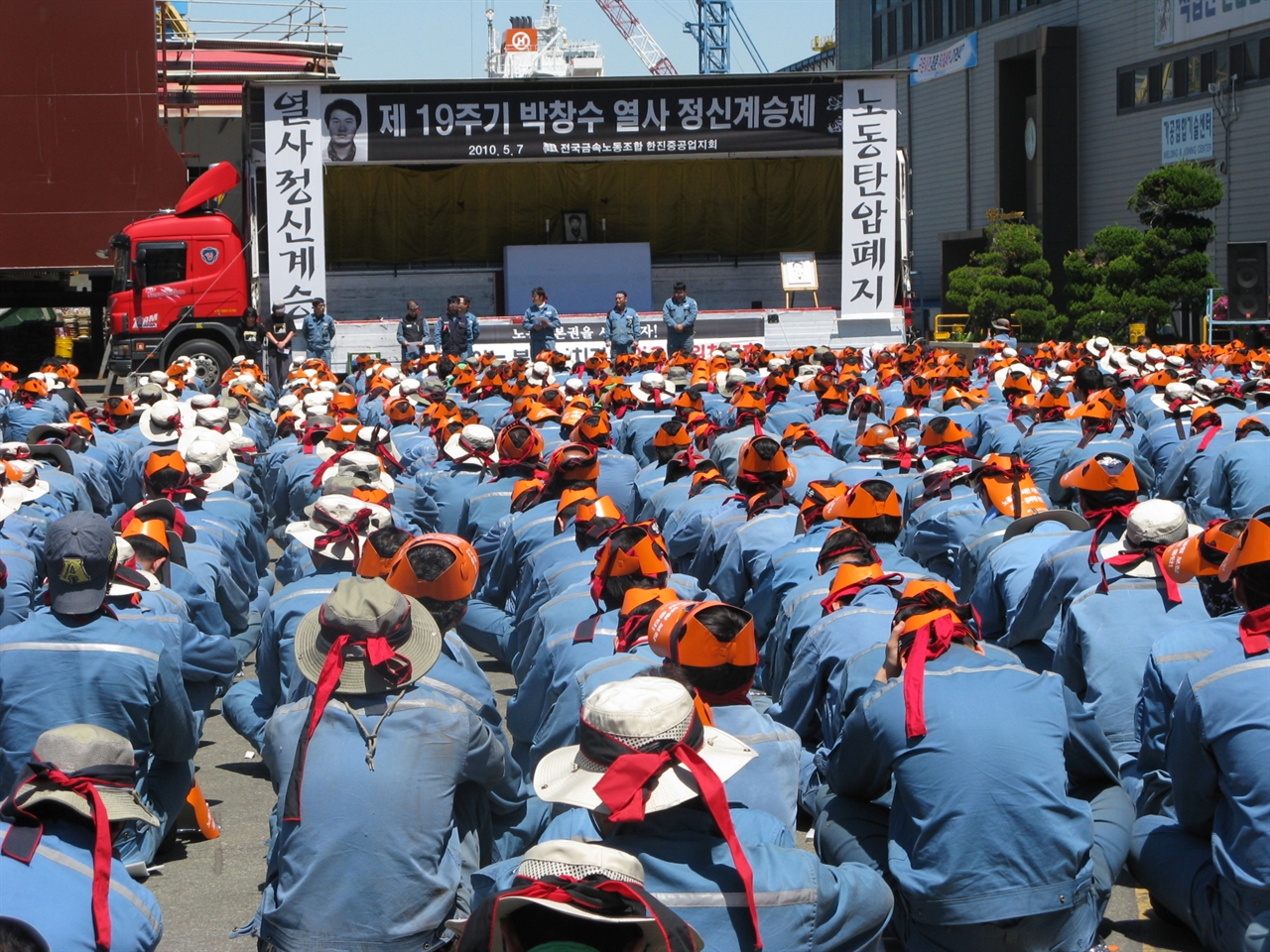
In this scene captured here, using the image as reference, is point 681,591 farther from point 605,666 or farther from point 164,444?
point 164,444

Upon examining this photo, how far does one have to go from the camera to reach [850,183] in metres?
26.3

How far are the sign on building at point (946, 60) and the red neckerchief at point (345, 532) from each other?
39.1 metres

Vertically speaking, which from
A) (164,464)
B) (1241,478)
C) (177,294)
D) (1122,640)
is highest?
(177,294)

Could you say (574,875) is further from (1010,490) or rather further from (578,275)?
(578,275)

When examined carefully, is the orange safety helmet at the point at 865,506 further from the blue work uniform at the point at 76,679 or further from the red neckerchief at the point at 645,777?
the red neckerchief at the point at 645,777

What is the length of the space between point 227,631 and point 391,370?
408 inches

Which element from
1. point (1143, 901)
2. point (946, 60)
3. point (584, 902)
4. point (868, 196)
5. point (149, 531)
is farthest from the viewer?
point (946, 60)

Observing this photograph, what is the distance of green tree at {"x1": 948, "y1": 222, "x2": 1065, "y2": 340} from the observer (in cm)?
3400

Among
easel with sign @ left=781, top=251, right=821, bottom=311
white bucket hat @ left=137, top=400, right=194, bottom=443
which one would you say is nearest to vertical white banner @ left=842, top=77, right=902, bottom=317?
easel with sign @ left=781, top=251, right=821, bottom=311

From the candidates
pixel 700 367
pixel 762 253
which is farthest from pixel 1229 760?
pixel 762 253

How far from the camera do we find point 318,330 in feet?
81.1

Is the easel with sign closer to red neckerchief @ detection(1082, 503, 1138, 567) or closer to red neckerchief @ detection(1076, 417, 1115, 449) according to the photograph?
red neckerchief @ detection(1076, 417, 1115, 449)

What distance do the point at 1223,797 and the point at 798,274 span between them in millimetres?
27602

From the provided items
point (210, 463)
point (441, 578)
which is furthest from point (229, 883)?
point (210, 463)
